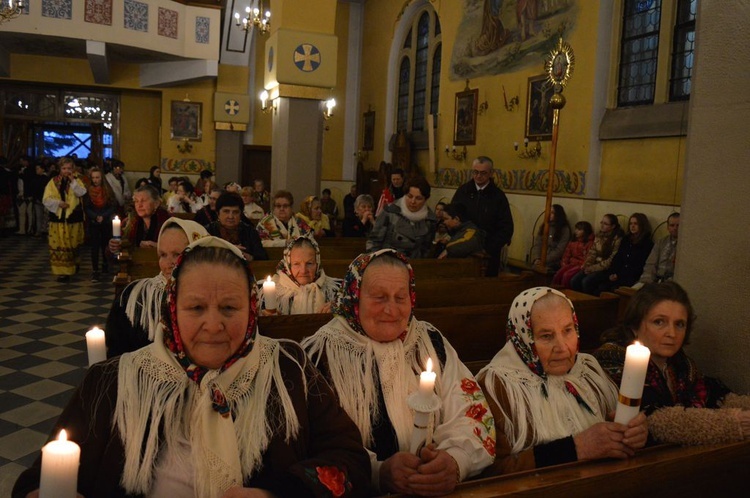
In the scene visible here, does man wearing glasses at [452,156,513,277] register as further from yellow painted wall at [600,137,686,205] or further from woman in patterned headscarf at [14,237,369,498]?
woman in patterned headscarf at [14,237,369,498]

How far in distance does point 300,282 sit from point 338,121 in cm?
1342

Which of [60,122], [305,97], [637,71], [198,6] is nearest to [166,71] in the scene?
[198,6]

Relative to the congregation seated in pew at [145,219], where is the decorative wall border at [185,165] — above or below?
above

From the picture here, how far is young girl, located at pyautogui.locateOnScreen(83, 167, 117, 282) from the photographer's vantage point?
8.97 m

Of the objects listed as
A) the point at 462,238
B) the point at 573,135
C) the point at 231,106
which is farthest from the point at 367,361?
the point at 231,106

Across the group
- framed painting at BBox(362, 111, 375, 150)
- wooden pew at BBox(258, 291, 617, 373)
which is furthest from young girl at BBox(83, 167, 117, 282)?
framed painting at BBox(362, 111, 375, 150)

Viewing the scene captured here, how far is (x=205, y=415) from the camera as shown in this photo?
165 cm

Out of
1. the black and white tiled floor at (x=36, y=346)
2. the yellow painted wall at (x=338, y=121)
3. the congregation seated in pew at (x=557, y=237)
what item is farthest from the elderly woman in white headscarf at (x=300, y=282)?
the yellow painted wall at (x=338, y=121)

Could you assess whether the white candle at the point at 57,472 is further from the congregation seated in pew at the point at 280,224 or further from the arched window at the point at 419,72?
the arched window at the point at 419,72

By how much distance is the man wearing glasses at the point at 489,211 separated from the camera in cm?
590

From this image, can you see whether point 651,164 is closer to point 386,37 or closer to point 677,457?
point 677,457

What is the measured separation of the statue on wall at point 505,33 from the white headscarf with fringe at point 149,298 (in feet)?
25.3

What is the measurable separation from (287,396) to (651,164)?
289 inches

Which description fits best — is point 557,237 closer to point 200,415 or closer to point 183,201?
point 183,201
